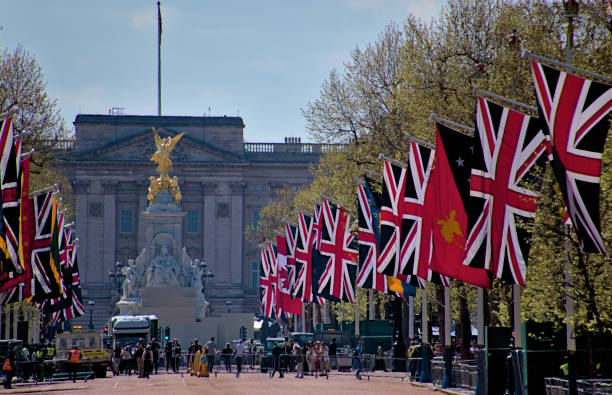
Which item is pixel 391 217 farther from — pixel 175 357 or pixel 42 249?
pixel 175 357

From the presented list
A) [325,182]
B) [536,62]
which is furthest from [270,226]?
[536,62]

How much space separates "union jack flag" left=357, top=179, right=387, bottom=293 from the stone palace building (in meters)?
90.0

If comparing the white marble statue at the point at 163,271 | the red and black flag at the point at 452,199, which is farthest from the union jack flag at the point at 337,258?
the white marble statue at the point at 163,271

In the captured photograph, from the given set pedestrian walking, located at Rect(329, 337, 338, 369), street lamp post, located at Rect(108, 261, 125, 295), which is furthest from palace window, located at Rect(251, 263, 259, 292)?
pedestrian walking, located at Rect(329, 337, 338, 369)

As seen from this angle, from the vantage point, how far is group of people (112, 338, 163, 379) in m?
52.9

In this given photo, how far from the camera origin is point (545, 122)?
21578 millimetres

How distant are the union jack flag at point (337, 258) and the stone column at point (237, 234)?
8849 cm

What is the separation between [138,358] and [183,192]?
8467cm

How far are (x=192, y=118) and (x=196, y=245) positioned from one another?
14.5 m

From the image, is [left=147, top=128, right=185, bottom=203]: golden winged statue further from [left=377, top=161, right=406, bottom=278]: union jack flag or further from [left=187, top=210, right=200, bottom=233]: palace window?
[left=377, top=161, right=406, bottom=278]: union jack flag

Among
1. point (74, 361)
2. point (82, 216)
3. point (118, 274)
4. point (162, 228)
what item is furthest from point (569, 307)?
point (82, 216)

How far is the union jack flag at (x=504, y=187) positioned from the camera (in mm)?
25266

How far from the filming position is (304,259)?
5175cm

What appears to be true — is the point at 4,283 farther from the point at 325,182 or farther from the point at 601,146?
the point at 325,182
